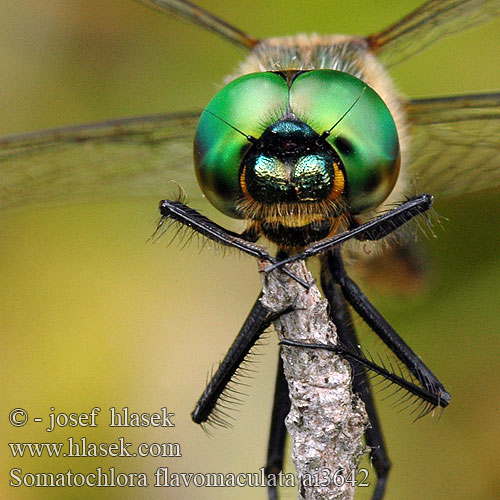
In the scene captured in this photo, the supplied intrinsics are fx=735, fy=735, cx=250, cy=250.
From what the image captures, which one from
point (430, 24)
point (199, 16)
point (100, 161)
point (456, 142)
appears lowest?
point (456, 142)

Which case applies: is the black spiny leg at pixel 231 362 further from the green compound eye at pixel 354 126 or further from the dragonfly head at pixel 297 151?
the green compound eye at pixel 354 126

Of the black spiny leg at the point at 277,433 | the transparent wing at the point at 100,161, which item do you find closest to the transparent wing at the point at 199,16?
the transparent wing at the point at 100,161

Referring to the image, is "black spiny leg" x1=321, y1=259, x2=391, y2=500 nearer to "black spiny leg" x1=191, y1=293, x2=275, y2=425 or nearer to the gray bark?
"black spiny leg" x1=191, y1=293, x2=275, y2=425

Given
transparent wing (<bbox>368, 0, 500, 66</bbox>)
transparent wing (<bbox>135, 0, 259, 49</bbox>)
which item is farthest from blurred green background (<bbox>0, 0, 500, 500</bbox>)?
transparent wing (<bbox>135, 0, 259, 49</bbox>)

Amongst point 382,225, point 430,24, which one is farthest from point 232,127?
point 430,24

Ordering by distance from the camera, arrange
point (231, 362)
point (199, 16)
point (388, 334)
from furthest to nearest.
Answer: point (199, 16) < point (388, 334) < point (231, 362)

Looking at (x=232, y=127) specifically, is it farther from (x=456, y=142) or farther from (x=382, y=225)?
(x=456, y=142)

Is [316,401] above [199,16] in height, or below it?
below
